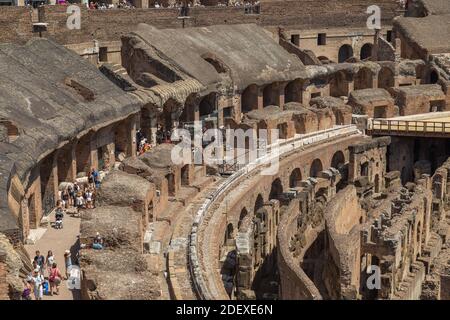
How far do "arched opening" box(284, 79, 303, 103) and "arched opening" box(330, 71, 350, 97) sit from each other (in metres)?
3.34

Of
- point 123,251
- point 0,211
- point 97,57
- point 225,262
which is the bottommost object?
point 225,262

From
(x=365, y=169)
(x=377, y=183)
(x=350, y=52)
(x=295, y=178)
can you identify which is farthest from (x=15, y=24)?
(x=350, y=52)

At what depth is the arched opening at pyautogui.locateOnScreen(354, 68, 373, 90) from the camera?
45.9 meters

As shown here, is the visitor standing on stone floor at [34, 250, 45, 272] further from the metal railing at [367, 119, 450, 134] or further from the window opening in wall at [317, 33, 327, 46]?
the window opening in wall at [317, 33, 327, 46]

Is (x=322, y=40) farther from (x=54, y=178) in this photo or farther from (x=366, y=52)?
(x=54, y=178)

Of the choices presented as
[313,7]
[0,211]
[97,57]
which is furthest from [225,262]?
[313,7]

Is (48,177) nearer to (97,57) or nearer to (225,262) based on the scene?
(225,262)

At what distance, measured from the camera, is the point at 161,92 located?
33250 millimetres

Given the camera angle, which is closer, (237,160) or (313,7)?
(237,160)

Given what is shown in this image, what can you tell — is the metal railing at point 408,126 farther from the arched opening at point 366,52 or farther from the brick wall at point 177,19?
the arched opening at point 366,52

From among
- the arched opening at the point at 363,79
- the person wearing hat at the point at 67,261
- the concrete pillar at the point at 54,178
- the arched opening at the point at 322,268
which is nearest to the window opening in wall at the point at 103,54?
the concrete pillar at the point at 54,178

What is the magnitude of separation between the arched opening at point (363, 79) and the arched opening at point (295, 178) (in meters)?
13.4

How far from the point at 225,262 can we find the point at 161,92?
11.7 m

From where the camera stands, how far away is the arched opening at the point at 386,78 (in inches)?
1812
